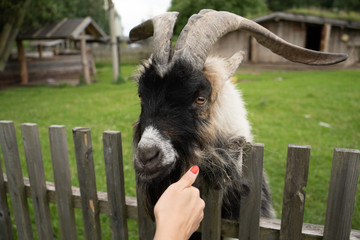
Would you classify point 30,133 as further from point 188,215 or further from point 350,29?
point 350,29

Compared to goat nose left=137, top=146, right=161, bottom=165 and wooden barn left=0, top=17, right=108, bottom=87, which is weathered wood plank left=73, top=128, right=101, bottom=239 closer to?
goat nose left=137, top=146, right=161, bottom=165

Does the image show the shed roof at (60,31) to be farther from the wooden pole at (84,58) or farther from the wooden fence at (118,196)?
the wooden fence at (118,196)

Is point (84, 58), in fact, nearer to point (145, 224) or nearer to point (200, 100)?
point (145, 224)

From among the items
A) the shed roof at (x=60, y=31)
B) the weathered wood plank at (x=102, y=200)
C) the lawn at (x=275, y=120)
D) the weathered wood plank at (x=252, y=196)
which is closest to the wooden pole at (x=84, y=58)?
the shed roof at (x=60, y=31)

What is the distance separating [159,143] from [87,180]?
90 cm

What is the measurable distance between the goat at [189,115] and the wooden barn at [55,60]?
12.3 m

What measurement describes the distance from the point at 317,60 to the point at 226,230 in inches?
56.8

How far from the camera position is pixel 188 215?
4.26ft

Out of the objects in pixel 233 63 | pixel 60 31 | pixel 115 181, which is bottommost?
pixel 115 181

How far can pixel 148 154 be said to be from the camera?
1.46 m

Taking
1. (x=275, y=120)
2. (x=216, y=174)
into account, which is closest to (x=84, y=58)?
(x=275, y=120)

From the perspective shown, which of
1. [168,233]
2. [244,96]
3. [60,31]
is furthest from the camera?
[60,31]

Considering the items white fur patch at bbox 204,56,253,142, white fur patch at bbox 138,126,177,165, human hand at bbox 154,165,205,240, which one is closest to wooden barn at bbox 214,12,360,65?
white fur patch at bbox 204,56,253,142

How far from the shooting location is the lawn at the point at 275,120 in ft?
12.5
